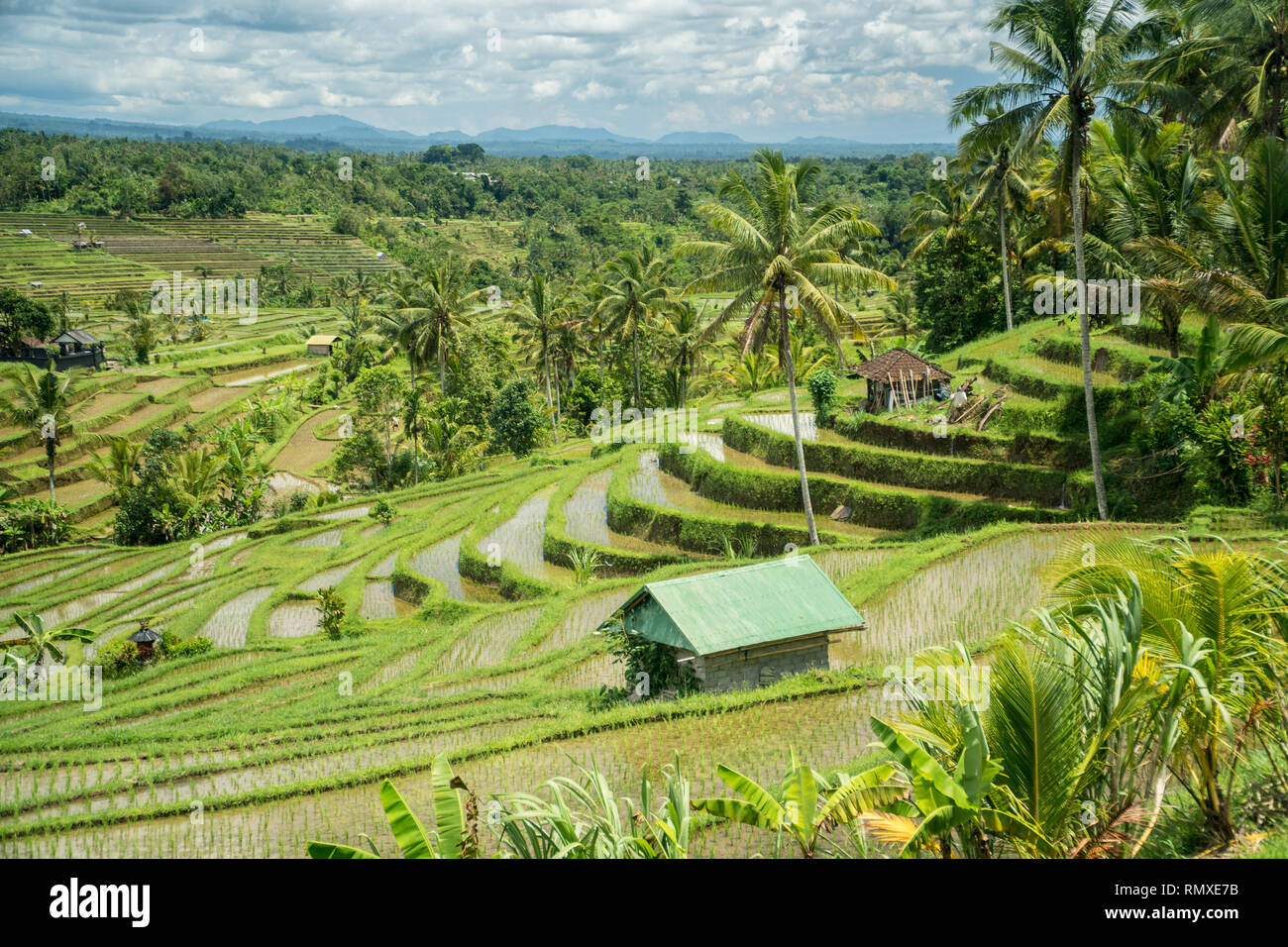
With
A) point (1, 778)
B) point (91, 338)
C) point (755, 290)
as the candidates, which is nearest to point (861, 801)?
point (1, 778)

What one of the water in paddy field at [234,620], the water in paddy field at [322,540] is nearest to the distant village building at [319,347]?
the water in paddy field at [322,540]

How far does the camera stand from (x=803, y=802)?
5.70m

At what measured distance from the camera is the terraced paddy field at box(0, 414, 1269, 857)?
1109cm

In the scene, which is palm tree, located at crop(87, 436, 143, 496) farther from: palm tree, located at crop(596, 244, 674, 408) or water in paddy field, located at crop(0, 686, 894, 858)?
water in paddy field, located at crop(0, 686, 894, 858)

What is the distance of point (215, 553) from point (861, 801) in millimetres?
29908

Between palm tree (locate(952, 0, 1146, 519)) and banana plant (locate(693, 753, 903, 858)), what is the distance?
1363 centimetres

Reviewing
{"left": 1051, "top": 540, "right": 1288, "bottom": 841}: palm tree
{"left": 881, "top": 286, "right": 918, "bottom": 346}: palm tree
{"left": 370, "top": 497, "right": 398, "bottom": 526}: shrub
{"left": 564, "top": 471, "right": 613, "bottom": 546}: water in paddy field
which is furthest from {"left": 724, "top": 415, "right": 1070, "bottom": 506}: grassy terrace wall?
{"left": 881, "top": 286, "right": 918, "bottom": 346}: palm tree

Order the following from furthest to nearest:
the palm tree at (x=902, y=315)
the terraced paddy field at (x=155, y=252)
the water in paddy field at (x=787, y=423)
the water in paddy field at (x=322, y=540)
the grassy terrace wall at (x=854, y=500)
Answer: the terraced paddy field at (x=155, y=252) → the palm tree at (x=902, y=315) → the water in paddy field at (x=322, y=540) → the water in paddy field at (x=787, y=423) → the grassy terrace wall at (x=854, y=500)

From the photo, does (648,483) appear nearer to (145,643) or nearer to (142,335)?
(145,643)

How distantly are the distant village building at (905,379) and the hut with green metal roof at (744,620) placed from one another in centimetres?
1273

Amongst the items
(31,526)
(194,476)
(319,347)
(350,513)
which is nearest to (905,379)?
(350,513)

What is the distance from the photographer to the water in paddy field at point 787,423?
25.8 meters

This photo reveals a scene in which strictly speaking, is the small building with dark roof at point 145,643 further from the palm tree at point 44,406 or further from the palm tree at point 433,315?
the palm tree at point 44,406

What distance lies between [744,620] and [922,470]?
10.2m
